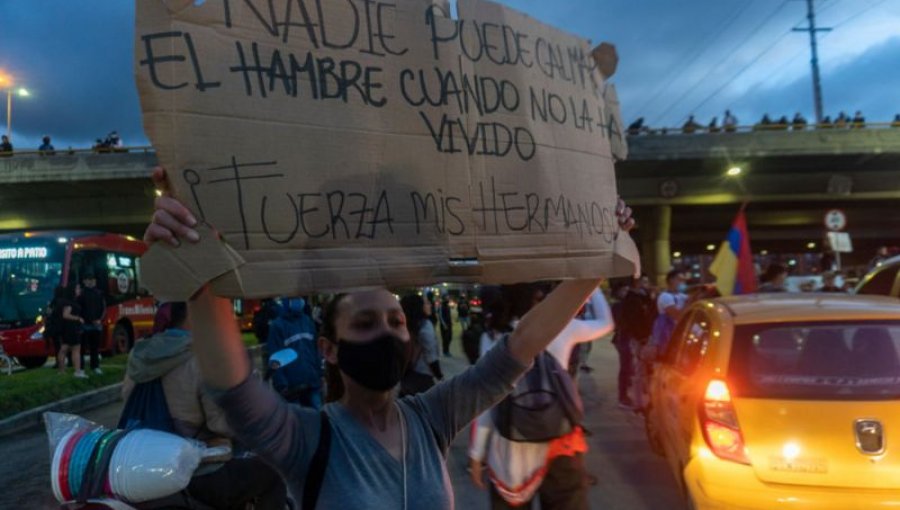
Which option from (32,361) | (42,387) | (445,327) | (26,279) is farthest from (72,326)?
(445,327)

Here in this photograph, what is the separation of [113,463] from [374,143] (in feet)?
5.71

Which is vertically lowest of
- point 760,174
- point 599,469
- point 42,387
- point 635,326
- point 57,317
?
point 599,469

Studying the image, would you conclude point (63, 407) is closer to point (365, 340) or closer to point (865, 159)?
point (365, 340)

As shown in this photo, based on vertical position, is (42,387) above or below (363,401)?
below

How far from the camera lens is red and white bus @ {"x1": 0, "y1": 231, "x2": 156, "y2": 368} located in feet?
53.5

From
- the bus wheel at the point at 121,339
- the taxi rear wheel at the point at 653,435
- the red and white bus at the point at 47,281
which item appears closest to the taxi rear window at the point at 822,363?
the taxi rear wheel at the point at 653,435

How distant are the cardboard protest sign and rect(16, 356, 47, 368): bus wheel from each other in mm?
18385

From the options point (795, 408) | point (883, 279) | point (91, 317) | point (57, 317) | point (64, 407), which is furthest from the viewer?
point (91, 317)

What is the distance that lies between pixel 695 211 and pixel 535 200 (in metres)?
42.6

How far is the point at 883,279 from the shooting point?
7777mm

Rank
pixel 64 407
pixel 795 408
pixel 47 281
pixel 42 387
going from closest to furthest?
pixel 795 408
pixel 64 407
pixel 42 387
pixel 47 281

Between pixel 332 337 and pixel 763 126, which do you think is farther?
pixel 763 126

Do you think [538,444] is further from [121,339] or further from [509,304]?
[121,339]

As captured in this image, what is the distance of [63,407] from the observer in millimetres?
10086
